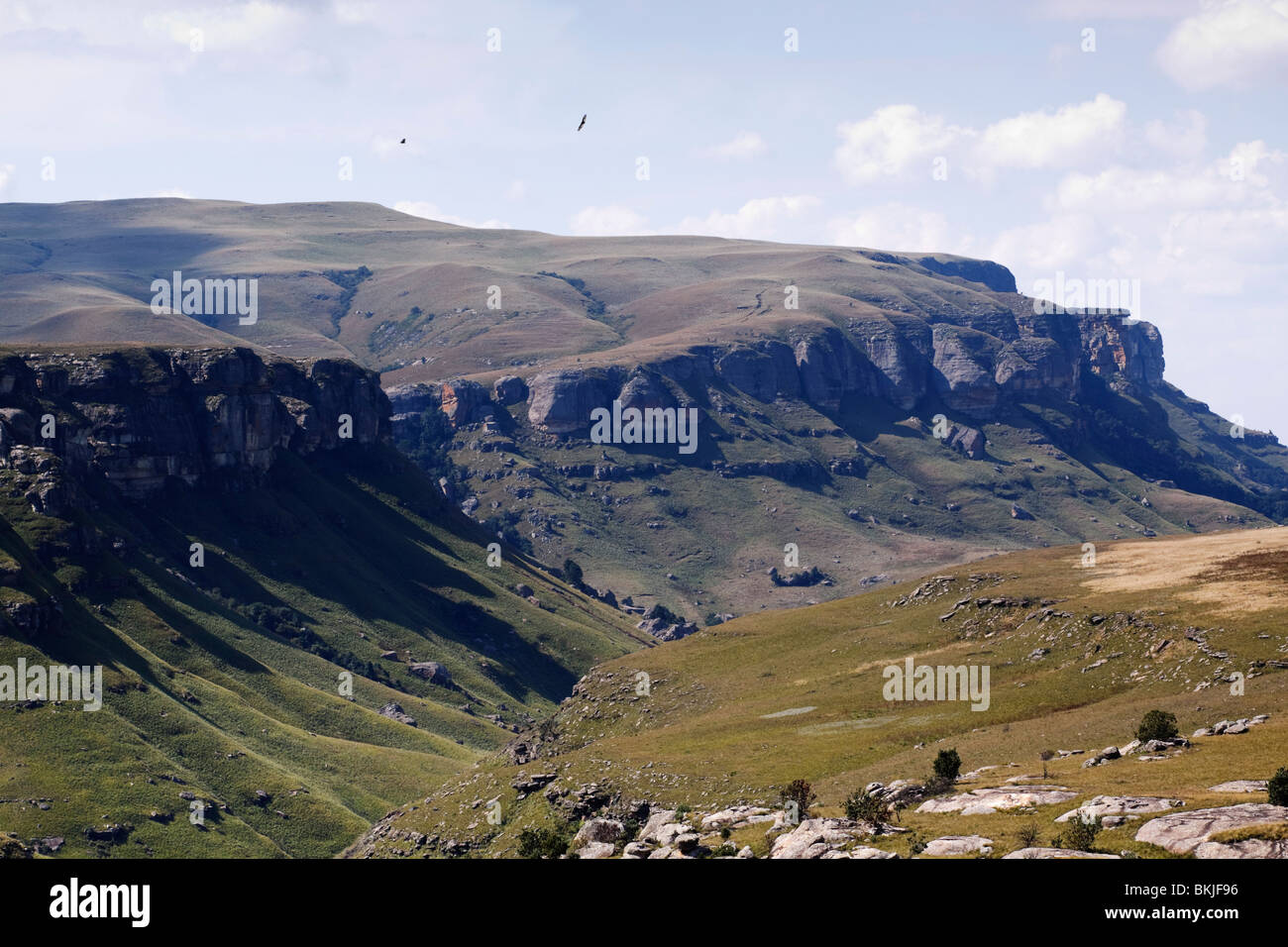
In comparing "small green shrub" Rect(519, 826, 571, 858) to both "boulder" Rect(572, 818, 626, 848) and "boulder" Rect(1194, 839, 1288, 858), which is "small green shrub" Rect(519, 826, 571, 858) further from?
"boulder" Rect(1194, 839, 1288, 858)

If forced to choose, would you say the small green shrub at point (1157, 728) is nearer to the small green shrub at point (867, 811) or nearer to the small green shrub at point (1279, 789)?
the small green shrub at point (867, 811)

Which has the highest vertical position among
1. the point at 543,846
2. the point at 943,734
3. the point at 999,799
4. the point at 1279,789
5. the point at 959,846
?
the point at 1279,789

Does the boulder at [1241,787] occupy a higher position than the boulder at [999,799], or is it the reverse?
the boulder at [1241,787]

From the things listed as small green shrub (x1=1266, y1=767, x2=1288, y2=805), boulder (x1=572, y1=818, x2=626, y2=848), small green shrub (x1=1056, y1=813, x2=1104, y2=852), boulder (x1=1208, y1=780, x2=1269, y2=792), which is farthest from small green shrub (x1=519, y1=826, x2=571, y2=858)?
small green shrub (x1=1266, y1=767, x2=1288, y2=805)

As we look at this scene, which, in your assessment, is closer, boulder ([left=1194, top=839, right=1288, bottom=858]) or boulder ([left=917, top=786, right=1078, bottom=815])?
boulder ([left=1194, top=839, right=1288, bottom=858])

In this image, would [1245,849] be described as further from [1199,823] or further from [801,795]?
[801,795]

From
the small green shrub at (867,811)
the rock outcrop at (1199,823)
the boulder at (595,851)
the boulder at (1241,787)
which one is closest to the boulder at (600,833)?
the boulder at (595,851)

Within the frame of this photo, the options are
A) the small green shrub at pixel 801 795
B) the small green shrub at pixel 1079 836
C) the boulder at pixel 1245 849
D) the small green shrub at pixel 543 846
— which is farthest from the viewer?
the small green shrub at pixel 801 795

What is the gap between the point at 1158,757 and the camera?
66.6 metres

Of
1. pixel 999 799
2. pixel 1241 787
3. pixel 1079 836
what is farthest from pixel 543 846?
pixel 1241 787
